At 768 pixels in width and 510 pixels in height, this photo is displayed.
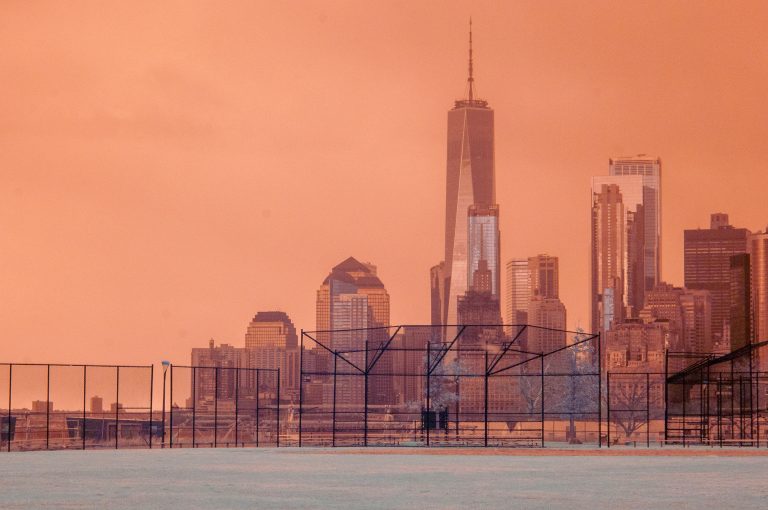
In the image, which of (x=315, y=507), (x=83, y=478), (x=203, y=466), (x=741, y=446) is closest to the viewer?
(x=315, y=507)

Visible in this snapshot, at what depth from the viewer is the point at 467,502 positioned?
1013 inches

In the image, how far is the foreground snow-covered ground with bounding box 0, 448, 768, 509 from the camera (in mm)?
25641

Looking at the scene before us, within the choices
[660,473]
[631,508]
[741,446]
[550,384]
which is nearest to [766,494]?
[631,508]

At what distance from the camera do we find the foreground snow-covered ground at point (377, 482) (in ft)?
84.1

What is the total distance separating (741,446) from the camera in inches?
2462

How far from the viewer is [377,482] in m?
31.8

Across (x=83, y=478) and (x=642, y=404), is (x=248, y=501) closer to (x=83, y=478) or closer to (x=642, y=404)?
(x=83, y=478)

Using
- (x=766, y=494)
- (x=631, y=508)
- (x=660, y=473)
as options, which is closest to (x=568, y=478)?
(x=660, y=473)

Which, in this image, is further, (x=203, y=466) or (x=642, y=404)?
(x=642, y=404)

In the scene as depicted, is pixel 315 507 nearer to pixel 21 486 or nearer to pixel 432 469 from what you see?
pixel 21 486

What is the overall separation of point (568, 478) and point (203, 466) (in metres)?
11.0

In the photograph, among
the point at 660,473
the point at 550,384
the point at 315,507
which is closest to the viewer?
the point at 315,507

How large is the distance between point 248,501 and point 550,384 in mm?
118940

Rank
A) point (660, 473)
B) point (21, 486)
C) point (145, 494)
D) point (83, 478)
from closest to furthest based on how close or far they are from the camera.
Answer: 1. point (145, 494)
2. point (21, 486)
3. point (83, 478)
4. point (660, 473)
